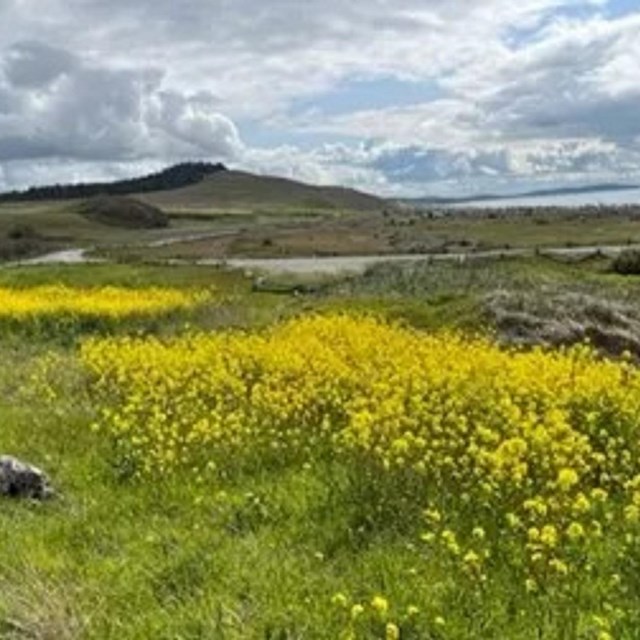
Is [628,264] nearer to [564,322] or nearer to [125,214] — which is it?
[564,322]

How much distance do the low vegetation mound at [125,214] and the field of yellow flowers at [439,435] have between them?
6036 inches

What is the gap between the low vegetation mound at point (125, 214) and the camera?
6821 inches

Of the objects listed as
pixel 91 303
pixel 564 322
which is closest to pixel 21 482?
pixel 564 322

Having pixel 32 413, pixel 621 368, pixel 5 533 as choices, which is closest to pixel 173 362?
pixel 32 413

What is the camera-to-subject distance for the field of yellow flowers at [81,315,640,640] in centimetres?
852

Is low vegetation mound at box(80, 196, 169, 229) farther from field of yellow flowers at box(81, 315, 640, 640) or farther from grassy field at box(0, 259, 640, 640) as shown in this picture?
grassy field at box(0, 259, 640, 640)

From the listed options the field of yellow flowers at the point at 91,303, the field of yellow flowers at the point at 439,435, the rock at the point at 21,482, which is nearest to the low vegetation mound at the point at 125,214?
the field of yellow flowers at the point at 91,303

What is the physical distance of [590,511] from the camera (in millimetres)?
9945

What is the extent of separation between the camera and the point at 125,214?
581ft

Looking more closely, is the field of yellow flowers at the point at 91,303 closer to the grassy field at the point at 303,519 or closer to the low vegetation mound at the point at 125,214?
the grassy field at the point at 303,519

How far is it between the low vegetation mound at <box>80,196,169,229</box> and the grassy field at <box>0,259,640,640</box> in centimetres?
15441

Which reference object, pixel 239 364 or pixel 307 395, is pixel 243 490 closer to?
pixel 307 395

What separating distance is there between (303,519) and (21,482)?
3.15m

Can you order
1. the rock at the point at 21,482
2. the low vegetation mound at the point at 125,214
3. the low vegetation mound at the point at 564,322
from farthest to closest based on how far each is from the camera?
1. the low vegetation mound at the point at 125,214
2. the low vegetation mound at the point at 564,322
3. the rock at the point at 21,482
